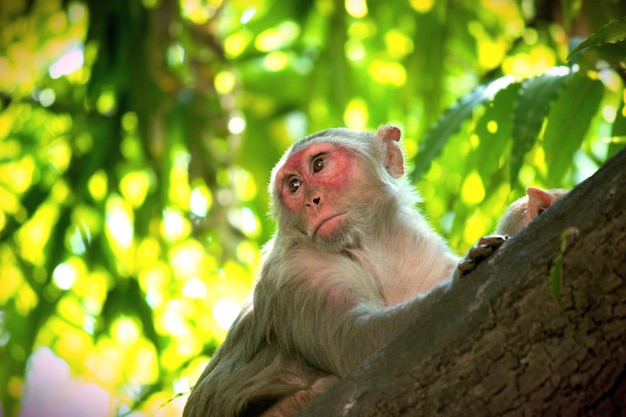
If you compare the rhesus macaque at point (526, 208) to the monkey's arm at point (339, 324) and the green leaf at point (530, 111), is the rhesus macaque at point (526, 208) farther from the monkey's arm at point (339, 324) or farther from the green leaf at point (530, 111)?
the monkey's arm at point (339, 324)

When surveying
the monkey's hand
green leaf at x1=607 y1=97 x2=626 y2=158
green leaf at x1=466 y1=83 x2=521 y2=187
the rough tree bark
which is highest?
green leaf at x1=466 y1=83 x2=521 y2=187

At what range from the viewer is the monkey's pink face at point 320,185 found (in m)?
5.95

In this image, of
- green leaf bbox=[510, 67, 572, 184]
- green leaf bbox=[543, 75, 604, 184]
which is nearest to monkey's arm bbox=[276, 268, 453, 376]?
green leaf bbox=[510, 67, 572, 184]

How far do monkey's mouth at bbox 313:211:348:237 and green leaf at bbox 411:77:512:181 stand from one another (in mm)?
575

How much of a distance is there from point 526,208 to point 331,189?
137 centimetres

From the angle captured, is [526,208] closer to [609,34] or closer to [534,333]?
[609,34]

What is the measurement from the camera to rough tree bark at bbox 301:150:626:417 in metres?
3.24

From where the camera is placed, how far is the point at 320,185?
6.15 m

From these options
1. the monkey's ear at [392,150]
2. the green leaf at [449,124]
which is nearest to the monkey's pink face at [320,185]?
the green leaf at [449,124]

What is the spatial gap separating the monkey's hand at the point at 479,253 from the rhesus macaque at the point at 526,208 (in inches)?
46.9

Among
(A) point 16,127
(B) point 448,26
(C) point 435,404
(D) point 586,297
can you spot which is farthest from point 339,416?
(A) point 16,127

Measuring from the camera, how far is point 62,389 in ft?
37.2

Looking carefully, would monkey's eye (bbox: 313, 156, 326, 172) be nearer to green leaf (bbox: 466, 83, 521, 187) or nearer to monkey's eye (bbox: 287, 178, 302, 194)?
monkey's eye (bbox: 287, 178, 302, 194)

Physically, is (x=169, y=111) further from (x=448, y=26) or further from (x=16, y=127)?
(x=448, y=26)
